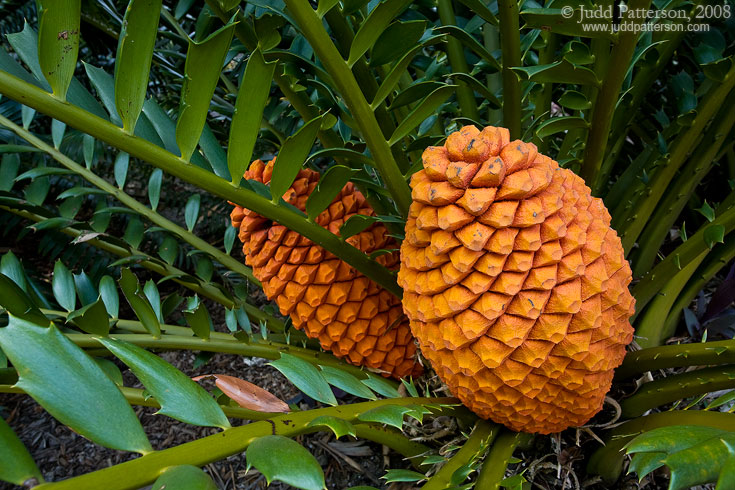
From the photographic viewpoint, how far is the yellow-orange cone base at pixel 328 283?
0.83 metres

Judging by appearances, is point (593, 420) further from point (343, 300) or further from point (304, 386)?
point (304, 386)

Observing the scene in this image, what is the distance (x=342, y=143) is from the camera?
90 centimetres

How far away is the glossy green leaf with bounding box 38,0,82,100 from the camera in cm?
50

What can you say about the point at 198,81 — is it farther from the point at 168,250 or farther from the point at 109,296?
the point at 168,250

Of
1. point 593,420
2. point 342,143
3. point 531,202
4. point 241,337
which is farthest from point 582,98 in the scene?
point 241,337

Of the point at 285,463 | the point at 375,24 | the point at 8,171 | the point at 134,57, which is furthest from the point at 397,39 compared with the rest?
the point at 8,171

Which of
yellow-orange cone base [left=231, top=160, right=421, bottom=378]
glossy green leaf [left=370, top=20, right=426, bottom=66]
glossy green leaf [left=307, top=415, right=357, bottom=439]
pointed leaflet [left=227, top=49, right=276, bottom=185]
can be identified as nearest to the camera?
glossy green leaf [left=307, top=415, right=357, bottom=439]

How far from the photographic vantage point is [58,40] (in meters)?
0.52

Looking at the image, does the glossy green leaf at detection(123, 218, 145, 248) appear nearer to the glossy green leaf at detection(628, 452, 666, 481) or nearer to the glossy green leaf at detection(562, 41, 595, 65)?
the glossy green leaf at detection(562, 41, 595, 65)

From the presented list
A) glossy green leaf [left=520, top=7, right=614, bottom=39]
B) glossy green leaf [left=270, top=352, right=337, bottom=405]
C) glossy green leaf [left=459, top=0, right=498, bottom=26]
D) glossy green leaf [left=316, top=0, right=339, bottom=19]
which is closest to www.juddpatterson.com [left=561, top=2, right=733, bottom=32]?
glossy green leaf [left=520, top=7, right=614, bottom=39]

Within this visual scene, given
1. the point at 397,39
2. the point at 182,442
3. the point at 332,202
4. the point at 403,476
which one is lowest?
the point at 182,442

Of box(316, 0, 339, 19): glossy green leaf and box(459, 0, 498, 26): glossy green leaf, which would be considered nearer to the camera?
box(316, 0, 339, 19): glossy green leaf

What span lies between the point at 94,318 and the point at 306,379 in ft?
1.13

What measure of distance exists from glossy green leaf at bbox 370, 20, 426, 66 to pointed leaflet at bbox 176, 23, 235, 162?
0.23 m
